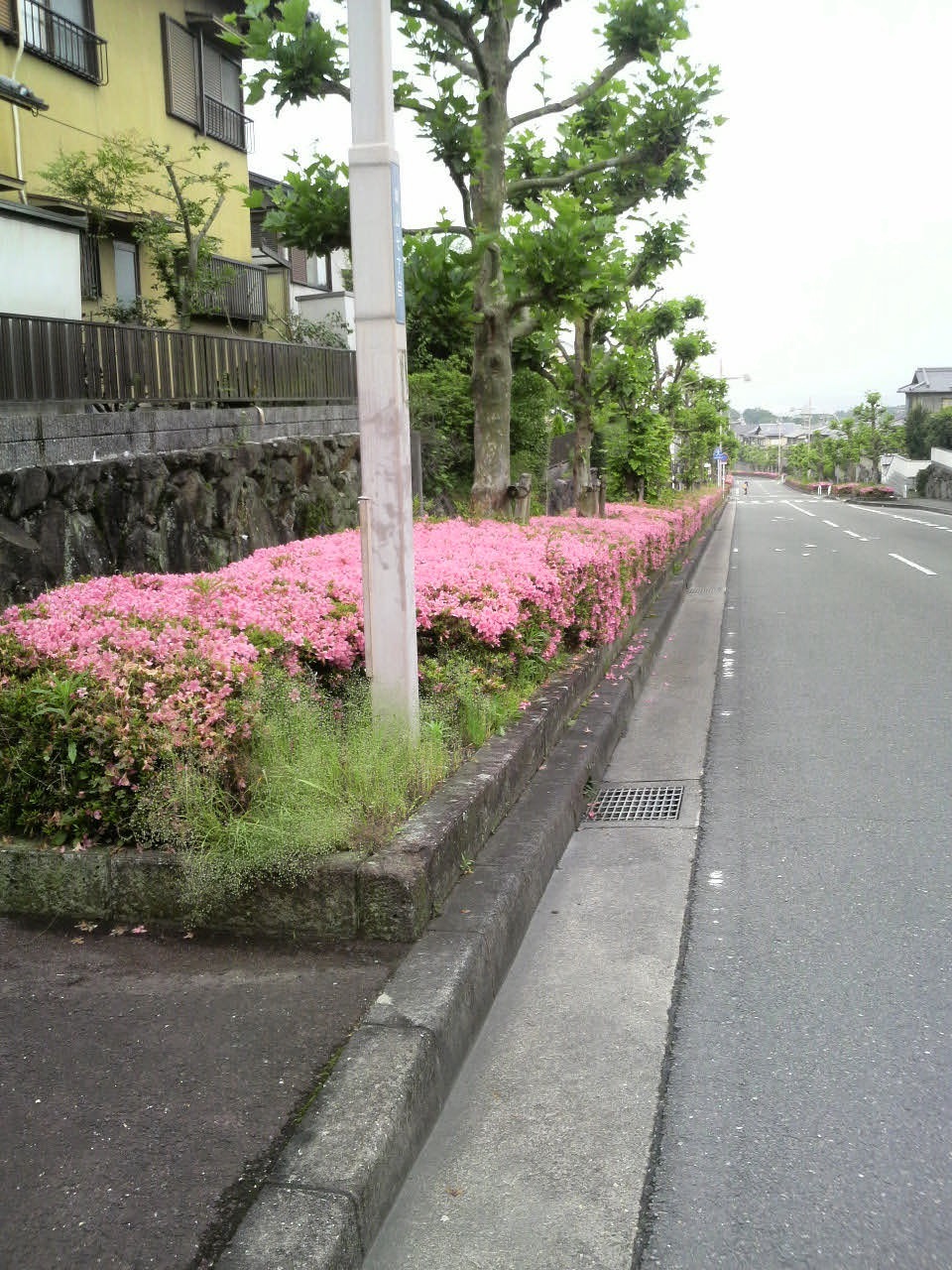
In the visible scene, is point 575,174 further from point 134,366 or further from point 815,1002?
point 815,1002

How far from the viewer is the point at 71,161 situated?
52.5 feet

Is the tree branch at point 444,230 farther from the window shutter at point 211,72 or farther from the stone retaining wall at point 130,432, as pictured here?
the window shutter at point 211,72

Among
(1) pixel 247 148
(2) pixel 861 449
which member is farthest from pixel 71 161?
(2) pixel 861 449

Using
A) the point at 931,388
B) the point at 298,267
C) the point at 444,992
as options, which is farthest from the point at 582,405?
the point at 931,388

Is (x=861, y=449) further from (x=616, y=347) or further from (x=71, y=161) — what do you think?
(x=71, y=161)

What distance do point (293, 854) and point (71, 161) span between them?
15.4 m

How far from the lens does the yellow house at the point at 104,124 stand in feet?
45.2

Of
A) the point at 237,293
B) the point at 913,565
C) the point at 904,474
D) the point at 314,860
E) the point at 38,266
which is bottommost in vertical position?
the point at 913,565

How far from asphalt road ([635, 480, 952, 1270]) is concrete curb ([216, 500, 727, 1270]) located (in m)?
0.60

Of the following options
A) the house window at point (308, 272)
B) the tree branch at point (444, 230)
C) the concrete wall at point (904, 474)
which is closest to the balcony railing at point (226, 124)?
the house window at point (308, 272)

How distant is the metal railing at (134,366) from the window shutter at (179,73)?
6489mm

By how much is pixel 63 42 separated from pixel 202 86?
4.30m

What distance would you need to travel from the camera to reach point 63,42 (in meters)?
16.4

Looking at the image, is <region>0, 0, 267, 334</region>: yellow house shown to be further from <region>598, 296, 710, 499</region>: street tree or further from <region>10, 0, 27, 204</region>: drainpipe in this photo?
<region>598, 296, 710, 499</region>: street tree
